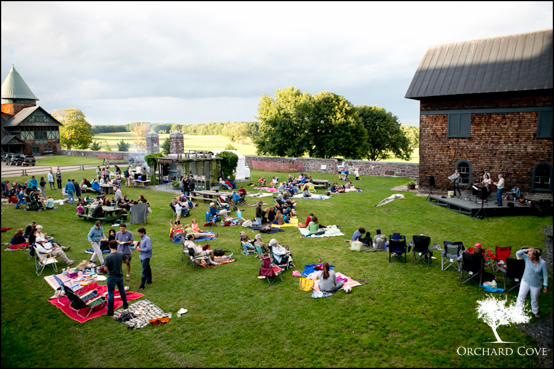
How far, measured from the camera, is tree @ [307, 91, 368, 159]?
47.3 metres

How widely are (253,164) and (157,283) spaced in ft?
A: 106

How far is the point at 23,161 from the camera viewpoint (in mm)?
39375

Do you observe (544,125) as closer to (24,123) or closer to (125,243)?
(125,243)

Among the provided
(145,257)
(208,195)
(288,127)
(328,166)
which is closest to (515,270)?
(145,257)

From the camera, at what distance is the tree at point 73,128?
6581 cm

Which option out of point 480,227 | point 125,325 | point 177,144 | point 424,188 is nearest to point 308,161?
point 177,144

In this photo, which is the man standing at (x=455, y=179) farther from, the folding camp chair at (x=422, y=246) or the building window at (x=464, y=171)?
the folding camp chair at (x=422, y=246)

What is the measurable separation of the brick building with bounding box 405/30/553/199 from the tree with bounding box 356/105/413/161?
3417 centimetres

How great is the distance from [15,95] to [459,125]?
62.4 m

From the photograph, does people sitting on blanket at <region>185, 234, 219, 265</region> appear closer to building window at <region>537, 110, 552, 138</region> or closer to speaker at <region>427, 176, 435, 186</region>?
speaker at <region>427, 176, 435, 186</region>

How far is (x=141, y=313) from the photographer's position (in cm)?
870

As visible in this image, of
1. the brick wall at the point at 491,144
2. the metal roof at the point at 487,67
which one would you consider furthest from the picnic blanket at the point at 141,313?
the metal roof at the point at 487,67

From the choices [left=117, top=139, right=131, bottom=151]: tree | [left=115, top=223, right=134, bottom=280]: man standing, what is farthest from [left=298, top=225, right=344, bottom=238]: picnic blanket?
[left=117, top=139, right=131, bottom=151]: tree

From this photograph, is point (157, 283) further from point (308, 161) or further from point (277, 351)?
point (308, 161)
